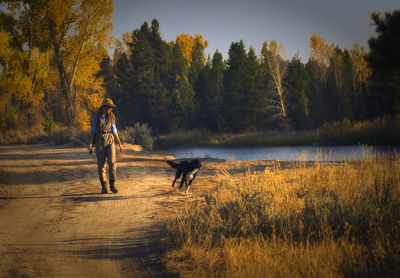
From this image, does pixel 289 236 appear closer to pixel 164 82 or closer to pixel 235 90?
pixel 235 90

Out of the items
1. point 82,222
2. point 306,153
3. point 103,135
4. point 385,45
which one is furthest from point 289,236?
point 306,153

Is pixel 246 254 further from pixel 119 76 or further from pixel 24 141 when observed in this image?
pixel 119 76

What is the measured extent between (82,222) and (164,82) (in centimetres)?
5191

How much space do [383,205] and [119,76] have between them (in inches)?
2136

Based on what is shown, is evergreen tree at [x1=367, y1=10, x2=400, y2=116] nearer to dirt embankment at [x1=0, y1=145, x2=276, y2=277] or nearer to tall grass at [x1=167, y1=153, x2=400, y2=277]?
tall grass at [x1=167, y1=153, x2=400, y2=277]

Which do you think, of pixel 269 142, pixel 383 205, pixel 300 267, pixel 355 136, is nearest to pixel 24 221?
pixel 300 267

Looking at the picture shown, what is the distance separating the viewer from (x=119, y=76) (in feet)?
184

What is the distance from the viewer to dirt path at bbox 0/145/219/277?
4.22 meters

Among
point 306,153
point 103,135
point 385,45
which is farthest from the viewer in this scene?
point 306,153

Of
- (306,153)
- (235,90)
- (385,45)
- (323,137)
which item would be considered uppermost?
(235,90)

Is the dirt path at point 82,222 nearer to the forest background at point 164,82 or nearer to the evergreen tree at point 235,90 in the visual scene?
the forest background at point 164,82

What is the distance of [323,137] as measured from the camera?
115 feet

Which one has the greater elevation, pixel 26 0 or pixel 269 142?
pixel 26 0

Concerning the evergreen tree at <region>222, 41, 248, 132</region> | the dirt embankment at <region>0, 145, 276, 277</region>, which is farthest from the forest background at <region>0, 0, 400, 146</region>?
the dirt embankment at <region>0, 145, 276, 277</region>
